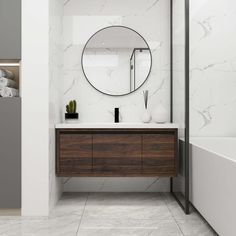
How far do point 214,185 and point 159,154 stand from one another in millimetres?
1101

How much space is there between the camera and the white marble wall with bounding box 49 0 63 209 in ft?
11.1

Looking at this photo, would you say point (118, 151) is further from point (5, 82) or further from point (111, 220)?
point (5, 82)

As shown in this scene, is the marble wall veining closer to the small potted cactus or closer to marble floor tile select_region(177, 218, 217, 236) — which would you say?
the small potted cactus

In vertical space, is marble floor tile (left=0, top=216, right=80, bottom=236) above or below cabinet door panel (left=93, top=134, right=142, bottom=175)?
below

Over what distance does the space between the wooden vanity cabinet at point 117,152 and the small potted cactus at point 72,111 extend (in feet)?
0.97

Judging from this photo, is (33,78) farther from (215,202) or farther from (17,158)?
(215,202)

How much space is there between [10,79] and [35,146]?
0.68 metres

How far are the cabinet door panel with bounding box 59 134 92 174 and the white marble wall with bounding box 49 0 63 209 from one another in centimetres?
13

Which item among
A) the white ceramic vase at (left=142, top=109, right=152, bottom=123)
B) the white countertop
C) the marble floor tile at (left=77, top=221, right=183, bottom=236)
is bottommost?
the marble floor tile at (left=77, top=221, right=183, bottom=236)

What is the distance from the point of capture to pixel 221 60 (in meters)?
3.94

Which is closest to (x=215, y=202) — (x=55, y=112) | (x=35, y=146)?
(x=35, y=146)

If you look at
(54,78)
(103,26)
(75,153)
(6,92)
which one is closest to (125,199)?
(75,153)

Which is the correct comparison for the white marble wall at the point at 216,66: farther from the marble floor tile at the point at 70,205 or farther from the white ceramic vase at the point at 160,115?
Result: the marble floor tile at the point at 70,205

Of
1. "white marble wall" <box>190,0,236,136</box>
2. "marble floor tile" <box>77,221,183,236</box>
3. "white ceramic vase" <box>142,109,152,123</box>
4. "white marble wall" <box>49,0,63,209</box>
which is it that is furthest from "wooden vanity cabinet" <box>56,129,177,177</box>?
"marble floor tile" <box>77,221,183,236</box>
